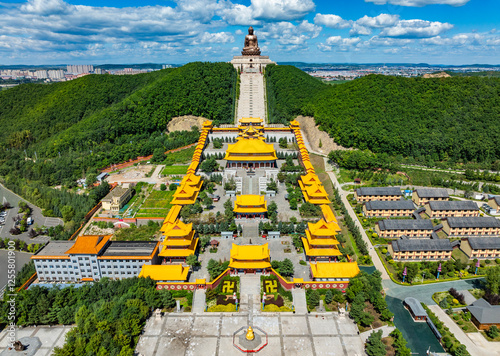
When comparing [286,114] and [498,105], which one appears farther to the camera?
[286,114]

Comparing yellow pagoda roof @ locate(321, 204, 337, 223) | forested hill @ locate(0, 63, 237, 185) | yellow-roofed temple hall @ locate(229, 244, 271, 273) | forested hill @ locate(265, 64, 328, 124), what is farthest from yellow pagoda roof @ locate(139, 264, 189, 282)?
forested hill @ locate(265, 64, 328, 124)

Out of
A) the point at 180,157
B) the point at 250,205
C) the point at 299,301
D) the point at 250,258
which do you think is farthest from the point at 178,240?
the point at 180,157

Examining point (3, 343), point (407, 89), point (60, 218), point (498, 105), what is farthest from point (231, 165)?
point (498, 105)

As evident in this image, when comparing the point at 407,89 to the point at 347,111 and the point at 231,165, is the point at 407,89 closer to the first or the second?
the point at 347,111

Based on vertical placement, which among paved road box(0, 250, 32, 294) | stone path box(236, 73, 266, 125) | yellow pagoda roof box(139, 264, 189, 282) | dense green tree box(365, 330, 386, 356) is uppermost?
stone path box(236, 73, 266, 125)

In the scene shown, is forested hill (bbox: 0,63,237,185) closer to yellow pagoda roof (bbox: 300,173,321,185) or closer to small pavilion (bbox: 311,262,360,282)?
yellow pagoda roof (bbox: 300,173,321,185)
